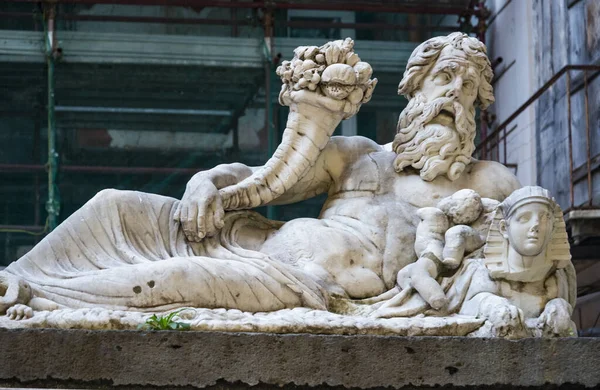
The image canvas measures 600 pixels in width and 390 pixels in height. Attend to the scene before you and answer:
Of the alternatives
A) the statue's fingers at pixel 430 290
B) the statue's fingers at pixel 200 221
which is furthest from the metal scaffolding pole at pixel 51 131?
the statue's fingers at pixel 430 290

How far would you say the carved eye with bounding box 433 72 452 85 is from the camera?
9.97 metres

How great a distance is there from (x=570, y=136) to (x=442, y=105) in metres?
4.00

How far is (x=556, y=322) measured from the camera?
29.3 ft

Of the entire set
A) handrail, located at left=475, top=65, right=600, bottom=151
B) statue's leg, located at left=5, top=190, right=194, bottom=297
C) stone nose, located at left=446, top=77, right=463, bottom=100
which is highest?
handrail, located at left=475, top=65, right=600, bottom=151

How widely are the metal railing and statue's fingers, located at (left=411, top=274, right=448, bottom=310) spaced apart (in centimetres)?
448

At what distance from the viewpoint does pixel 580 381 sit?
8.64m

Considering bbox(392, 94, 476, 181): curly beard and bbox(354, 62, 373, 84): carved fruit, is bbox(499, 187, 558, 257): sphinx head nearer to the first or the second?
bbox(392, 94, 476, 181): curly beard

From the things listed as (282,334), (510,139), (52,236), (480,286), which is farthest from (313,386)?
(510,139)

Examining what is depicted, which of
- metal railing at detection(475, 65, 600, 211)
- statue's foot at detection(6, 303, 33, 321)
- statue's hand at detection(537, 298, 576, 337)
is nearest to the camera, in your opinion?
statue's foot at detection(6, 303, 33, 321)

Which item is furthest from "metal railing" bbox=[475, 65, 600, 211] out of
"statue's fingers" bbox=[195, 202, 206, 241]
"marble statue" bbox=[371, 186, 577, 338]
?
"statue's fingers" bbox=[195, 202, 206, 241]

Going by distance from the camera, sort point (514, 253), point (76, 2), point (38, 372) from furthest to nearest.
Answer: point (76, 2)
point (514, 253)
point (38, 372)

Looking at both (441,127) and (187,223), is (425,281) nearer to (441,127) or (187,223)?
(441,127)

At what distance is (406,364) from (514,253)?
952 mm

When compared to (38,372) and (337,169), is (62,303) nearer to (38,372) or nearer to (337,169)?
(38,372)
